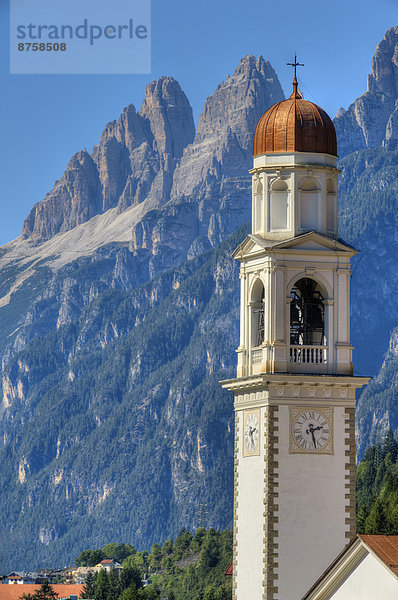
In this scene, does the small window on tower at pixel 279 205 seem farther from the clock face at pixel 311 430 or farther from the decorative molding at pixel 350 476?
the decorative molding at pixel 350 476

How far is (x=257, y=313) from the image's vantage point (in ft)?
257

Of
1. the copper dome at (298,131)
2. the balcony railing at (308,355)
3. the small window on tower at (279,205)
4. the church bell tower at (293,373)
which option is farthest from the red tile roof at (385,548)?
the copper dome at (298,131)

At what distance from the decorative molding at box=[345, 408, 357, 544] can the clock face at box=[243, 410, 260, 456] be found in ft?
11.9

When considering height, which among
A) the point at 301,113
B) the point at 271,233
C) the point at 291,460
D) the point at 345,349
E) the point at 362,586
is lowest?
the point at 362,586

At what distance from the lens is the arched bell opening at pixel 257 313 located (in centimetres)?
7812

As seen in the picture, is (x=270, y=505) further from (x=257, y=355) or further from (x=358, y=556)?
(x=358, y=556)

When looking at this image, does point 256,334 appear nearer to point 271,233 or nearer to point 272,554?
point 271,233

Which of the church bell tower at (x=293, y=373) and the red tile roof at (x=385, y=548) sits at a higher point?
the church bell tower at (x=293, y=373)

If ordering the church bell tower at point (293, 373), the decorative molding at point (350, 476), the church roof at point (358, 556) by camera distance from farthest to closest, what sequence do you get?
the decorative molding at point (350, 476) → the church bell tower at point (293, 373) → the church roof at point (358, 556)

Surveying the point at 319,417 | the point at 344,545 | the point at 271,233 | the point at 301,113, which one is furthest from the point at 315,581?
the point at 301,113

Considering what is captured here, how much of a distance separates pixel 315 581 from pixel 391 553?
27.0ft

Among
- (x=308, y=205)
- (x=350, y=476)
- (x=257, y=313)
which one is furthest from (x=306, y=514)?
(x=308, y=205)

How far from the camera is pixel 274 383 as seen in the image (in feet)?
246

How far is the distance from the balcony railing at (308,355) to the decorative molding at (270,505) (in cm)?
246
